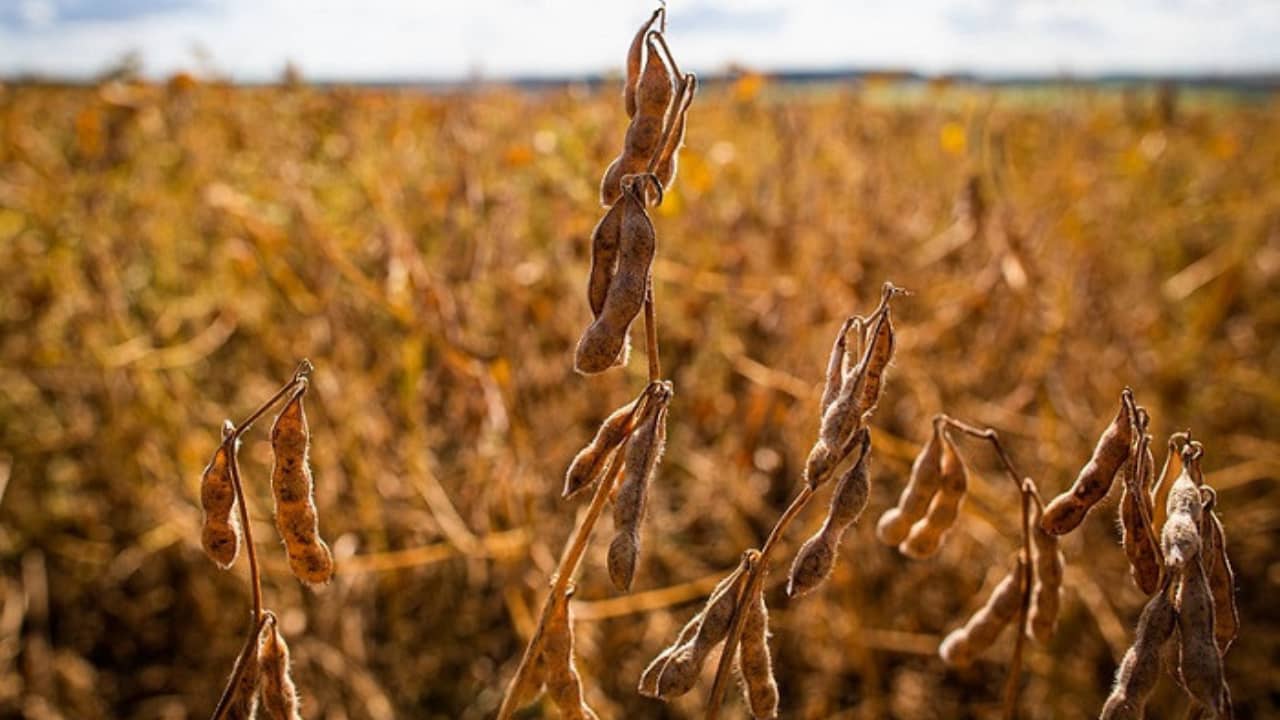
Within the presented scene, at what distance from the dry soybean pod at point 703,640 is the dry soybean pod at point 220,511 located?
0.36m

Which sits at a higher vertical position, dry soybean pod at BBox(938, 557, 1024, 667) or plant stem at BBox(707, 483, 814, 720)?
plant stem at BBox(707, 483, 814, 720)

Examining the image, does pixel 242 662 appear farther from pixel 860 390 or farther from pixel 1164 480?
pixel 1164 480

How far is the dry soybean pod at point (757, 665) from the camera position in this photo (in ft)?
2.86

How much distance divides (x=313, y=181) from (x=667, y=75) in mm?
2289

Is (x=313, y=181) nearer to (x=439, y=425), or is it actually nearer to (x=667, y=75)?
(x=439, y=425)

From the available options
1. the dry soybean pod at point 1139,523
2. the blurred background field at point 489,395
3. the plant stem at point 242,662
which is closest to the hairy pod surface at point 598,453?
the plant stem at point 242,662

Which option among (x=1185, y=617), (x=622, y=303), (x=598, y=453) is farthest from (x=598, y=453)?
(x=1185, y=617)

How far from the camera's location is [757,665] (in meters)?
0.88

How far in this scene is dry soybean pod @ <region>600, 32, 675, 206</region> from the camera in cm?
82

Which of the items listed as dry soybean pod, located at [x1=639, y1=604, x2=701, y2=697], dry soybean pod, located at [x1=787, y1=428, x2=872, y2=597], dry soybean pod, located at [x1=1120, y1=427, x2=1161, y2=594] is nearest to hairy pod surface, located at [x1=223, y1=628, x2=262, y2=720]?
dry soybean pod, located at [x1=639, y1=604, x2=701, y2=697]

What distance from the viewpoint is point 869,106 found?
4.55 metres

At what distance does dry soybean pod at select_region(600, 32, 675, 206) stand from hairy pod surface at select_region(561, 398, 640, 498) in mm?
183

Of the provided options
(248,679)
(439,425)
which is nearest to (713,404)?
(439,425)

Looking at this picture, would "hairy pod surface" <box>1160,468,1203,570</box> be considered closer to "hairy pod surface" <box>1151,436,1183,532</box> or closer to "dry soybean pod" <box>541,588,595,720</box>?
"hairy pod surface" <box>1151,436,1183,532</box>
